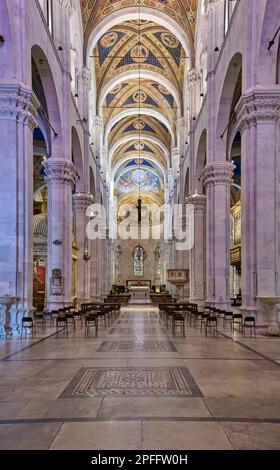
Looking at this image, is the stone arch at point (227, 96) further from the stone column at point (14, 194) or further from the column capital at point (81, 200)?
the column capital at point (81, 200)

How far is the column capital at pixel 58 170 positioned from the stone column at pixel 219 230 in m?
6.58

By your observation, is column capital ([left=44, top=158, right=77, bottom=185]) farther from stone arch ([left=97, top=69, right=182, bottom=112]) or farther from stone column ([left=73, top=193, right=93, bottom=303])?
stone arch ([left=97, top=69, right=182, bottom=112])

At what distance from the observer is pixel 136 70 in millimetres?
39562

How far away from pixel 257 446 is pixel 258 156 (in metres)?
11.0

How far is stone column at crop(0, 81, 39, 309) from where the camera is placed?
1359cm

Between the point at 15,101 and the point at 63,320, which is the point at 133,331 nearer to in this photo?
the point at 63,320

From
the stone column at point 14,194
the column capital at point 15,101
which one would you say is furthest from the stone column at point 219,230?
the column capital at point 15,101

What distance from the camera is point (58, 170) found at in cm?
2177

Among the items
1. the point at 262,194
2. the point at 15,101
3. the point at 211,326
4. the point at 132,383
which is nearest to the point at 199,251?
the point at 211,326

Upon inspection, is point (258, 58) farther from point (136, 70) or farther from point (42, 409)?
point (136, 70)

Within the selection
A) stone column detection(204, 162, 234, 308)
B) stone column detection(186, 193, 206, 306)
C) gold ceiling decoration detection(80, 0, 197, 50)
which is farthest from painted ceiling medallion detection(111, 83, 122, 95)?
stone column detection(204, 162, 234, 308)

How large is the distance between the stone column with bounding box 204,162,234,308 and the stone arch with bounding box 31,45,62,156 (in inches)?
284

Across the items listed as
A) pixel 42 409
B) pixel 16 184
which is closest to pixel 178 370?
pixel 42 409

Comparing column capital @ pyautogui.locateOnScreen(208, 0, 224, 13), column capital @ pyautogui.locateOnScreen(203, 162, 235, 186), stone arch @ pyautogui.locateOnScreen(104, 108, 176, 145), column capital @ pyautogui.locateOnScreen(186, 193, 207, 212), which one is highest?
stone arch @ pyautogui.locateOnScreen(104, 108, 176, 145)
